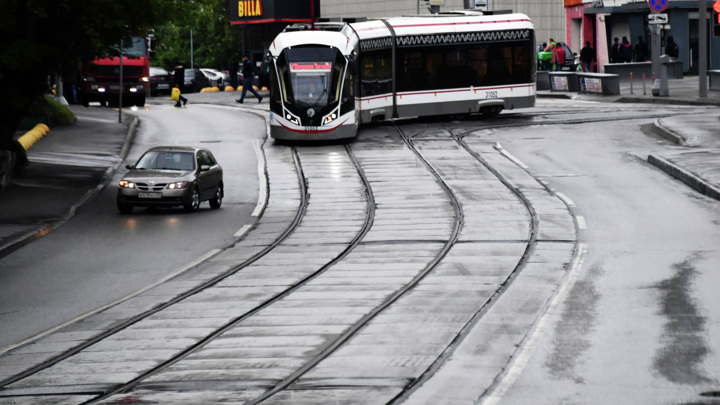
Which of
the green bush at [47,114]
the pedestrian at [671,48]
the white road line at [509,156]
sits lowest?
the white road line at [509,156]

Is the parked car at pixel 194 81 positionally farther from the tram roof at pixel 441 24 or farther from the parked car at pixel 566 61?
the tram roof at pixel 441 24

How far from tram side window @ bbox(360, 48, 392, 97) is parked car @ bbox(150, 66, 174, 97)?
31232 mm

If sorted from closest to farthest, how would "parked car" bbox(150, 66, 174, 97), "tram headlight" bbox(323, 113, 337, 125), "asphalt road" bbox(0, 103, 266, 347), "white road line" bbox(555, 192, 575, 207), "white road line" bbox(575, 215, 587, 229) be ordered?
1. "asphalt road" bbox(0, 103, 266, 347)
2. "white road line" bbox(575, 215, 587, 229)
3. "white road line" bbox(555, 192, 575, 207)
4. "tram headlight" bbox(323, 113, 337, 125)
5. "parked car" bbox(150, 66, 174, 97)

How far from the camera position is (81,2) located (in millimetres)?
26188

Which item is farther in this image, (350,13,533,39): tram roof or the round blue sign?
the round blue sign

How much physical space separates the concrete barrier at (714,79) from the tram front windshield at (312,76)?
18868 mm

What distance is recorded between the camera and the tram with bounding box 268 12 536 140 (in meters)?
35.6

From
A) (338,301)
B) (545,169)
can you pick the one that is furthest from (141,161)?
(338,301)

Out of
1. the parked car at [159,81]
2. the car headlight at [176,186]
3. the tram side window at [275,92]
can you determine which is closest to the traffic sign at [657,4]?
the tram side window at [275,92]

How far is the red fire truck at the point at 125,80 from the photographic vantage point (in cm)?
5431

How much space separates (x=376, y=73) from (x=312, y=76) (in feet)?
10.9

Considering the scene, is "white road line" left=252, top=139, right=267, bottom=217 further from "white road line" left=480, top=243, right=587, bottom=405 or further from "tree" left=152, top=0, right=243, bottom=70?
"tree" left=152, top=0, right=243, bottom=70

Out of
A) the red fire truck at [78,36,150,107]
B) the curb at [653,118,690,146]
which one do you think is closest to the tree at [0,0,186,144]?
the curb at [653,118,690,146]

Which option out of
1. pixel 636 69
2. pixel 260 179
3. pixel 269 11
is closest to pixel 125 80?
pixel 636 69
